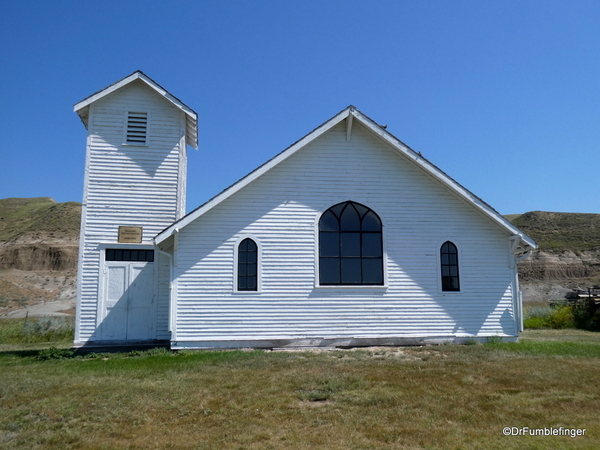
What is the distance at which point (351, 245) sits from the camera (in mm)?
13227

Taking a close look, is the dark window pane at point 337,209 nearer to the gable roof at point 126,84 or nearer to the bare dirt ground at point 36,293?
the gable roof at point 126,84

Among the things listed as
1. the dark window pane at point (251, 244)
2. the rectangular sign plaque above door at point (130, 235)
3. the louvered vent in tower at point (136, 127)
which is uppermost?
the louvered vent in tower at point (136, 127)

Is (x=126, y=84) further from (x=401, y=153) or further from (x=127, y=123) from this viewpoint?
(x=401, y=153)

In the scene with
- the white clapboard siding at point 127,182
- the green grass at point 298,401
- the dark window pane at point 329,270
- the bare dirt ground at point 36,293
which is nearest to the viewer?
the green grass at point 298,401

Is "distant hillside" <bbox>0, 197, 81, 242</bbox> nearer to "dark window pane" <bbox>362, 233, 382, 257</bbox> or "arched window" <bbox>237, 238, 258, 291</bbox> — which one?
"arched window" <bbox>237, 238, 258, 291</bbox>

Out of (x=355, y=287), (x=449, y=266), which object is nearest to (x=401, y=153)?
(x=449, y=266)

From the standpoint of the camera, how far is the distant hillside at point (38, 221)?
6875 cm

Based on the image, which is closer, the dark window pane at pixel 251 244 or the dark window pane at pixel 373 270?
the dark window pane at pixel 251 244

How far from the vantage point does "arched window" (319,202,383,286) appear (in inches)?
517

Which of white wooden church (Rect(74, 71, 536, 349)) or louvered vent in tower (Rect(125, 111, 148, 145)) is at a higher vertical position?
louvered vent in tower (Rect(125, 111, 148, 145))

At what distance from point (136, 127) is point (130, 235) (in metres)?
3.23

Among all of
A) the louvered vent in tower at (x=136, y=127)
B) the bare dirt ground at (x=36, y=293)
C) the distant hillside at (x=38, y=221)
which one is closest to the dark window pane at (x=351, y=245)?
the louvered vent in tower at (x=136, y=127)

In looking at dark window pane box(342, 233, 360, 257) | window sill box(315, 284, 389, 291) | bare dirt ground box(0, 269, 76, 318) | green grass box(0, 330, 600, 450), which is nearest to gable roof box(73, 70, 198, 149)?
dark window pane box(342, 233, 360, 257)

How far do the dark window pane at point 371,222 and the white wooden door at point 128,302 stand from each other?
6.21 meters
